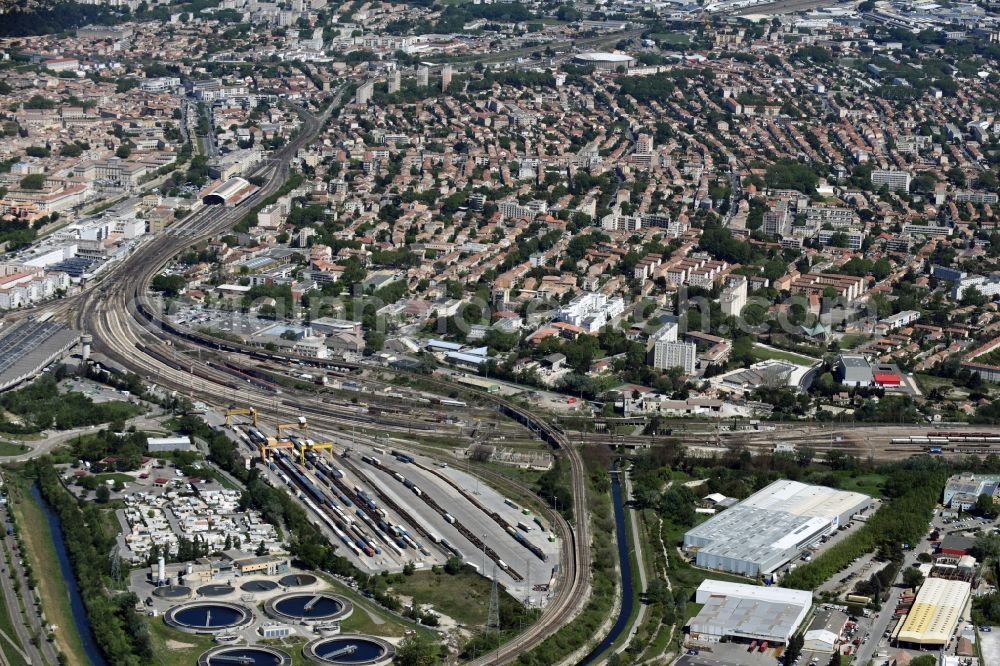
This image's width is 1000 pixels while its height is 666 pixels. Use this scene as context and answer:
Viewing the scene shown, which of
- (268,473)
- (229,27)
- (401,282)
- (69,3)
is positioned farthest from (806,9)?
(268,473)

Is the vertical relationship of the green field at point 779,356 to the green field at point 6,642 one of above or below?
below

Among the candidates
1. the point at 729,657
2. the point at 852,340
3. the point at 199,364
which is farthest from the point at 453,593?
the point at 852,340

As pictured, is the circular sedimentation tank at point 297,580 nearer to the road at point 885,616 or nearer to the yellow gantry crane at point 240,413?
the road at point 885,616

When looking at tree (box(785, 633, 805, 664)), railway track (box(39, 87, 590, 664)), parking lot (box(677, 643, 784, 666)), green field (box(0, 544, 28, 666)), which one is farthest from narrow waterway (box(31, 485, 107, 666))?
tree (box(785, 633, 805, 664))

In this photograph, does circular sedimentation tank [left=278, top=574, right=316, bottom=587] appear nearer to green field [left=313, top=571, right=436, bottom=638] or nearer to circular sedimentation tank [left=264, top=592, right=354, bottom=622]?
circular sedimentation tank [left=264, top=592, right=354, bottom=622]

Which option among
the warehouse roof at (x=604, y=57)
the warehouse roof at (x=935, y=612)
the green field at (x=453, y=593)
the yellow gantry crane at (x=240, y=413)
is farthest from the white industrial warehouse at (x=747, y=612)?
the warehouse roof at (x=604, y=57)

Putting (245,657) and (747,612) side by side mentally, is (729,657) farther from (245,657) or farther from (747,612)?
(245,657)

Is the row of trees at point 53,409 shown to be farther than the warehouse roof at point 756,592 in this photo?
Yes
